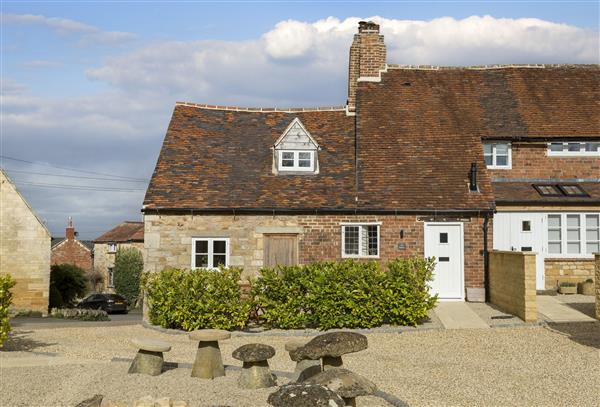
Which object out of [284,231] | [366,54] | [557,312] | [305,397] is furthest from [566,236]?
[305,397]

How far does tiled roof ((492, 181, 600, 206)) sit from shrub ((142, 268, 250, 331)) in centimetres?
1011

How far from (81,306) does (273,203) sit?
2633cm

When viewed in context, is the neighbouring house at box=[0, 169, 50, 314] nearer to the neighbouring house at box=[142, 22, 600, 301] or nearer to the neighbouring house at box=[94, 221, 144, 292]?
the neighbouring house at box=[142, 22, 600, 301]

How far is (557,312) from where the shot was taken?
64.4ft

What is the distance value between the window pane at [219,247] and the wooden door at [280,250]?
4.40ft

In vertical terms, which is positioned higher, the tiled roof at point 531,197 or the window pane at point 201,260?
the tiled roof at point 531,197

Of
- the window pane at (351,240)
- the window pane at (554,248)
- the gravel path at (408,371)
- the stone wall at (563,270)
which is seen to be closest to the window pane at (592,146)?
the window pane at (554,248)

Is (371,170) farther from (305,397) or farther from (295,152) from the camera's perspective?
(305,397)

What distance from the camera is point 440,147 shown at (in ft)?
81.4

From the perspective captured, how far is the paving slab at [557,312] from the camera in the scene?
61.1 feet

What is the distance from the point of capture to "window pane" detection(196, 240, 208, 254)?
2245 cm

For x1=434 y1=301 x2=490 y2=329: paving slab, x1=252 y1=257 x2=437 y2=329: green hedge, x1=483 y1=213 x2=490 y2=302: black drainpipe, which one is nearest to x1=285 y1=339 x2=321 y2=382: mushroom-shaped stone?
x1=252 y1=257 x2=437 y2=329: green hedge

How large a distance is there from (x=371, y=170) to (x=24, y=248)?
Result: 66.4 ft

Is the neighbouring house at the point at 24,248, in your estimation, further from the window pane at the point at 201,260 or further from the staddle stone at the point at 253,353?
the staddle stone at the point at 253,353
